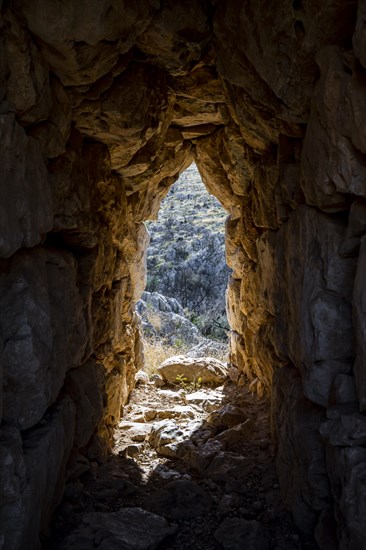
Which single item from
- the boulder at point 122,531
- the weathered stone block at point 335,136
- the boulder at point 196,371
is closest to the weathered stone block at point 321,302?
the weathered stone block at point 335,136

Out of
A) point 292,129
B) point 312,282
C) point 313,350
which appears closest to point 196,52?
point 292,129

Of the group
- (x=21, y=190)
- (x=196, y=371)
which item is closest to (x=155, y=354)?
(x=196, y=371)

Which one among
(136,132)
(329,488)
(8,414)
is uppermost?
(136,132)

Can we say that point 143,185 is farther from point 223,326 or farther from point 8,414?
point 223,326

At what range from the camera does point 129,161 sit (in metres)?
4.49

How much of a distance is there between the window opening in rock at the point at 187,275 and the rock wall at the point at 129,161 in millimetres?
6689

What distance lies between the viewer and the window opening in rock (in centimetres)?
1315

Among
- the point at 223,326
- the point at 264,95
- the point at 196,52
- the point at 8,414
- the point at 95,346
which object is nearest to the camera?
the point at 8,414

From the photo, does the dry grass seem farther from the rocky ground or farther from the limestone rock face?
the limestone rock face

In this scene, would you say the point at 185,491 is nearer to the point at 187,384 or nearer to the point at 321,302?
the point at 321,302

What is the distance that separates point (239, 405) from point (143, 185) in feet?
9.16

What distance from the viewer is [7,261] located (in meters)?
2.62

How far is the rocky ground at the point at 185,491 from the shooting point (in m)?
3.04

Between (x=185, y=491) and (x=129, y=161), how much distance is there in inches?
114
